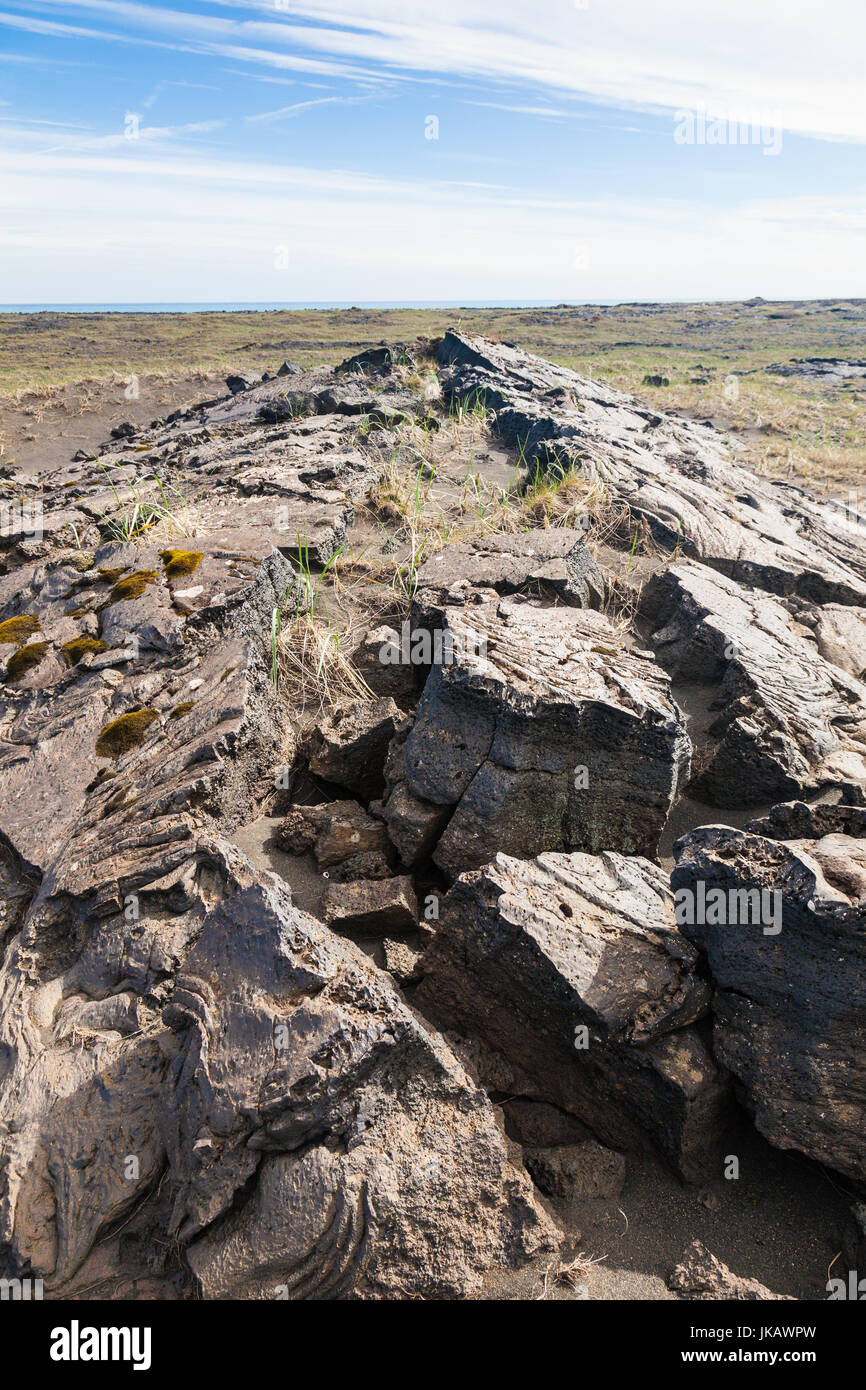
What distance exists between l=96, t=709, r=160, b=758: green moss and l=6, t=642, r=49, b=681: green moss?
4.05 feet

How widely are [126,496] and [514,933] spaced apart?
30.4 feet

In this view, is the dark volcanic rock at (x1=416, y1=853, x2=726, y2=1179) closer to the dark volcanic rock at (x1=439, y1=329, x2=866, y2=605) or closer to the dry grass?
the dry grass

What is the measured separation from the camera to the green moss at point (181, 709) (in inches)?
193

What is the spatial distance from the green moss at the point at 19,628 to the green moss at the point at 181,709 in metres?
1.91

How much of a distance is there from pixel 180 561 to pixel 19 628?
138 cm

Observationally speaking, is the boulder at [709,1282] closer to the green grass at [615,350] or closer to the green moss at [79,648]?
the green moss at [79,648]

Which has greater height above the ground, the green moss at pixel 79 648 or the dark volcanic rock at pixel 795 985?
the green moss at pixel 79 648

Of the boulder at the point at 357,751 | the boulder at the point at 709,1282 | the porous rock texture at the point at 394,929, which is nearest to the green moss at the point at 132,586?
the porous rock texture at the point at 394,929

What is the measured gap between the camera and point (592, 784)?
161 inches

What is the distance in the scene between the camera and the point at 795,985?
293 cm

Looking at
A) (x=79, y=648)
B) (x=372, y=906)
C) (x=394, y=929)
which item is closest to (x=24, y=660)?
(x=79, y=648)

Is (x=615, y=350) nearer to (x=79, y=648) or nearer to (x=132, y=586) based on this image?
(x=132, y=586)

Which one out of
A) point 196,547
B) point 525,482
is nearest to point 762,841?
point 196,547
